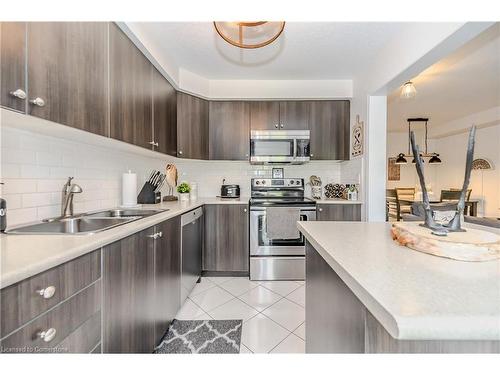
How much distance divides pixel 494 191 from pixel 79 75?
24.2ft

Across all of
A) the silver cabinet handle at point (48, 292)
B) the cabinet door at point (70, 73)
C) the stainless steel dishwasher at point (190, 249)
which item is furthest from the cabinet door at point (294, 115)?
the silver cabinet handle at point (48, 292)

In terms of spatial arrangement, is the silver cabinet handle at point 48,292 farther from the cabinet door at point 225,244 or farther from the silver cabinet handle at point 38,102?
the cabinet door at point 225,244

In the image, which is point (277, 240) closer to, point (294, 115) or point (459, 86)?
point (294, 115)

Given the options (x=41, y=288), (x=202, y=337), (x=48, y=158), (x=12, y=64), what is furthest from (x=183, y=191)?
(x=41, y=288)

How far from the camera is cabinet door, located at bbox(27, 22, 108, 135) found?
956 mm

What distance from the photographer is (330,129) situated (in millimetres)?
2951

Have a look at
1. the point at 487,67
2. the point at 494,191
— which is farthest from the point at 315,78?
the point at 494,191

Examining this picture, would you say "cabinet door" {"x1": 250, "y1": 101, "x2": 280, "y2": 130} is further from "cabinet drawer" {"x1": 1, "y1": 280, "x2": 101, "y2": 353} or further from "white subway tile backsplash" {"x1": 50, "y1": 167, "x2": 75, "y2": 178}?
"cabinet drawer" {"x1": 1, "y1": 280, "x2": 101, "y2": 353}

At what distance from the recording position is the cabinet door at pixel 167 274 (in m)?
1.54

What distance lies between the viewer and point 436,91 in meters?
3.59

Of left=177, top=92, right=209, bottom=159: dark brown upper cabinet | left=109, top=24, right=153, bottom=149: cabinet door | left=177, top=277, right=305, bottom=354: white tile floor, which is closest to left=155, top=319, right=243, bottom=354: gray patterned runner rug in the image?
left=177, top=277, right=305, bottom=354: white tile floor

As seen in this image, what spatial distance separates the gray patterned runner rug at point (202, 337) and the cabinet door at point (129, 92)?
1.41 m

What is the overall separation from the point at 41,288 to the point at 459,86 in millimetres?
4838

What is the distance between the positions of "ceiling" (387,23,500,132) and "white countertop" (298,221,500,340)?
2401 millimetres
